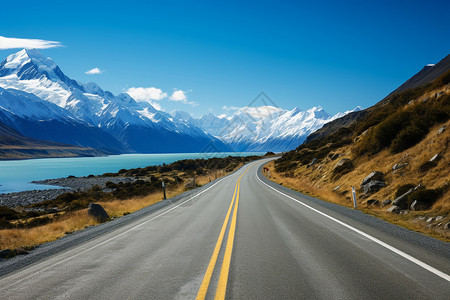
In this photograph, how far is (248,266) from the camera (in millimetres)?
5199

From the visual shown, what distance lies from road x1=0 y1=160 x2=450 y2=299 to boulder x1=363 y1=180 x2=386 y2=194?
6633 mm

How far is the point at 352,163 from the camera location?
22.0 meters

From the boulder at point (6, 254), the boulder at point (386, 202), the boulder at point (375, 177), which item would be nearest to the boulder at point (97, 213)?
the boulder at point (6, 254)

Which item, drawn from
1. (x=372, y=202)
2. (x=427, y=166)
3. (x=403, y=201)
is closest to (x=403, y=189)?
(x=403, y=201)

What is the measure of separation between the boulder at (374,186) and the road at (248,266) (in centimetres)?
663

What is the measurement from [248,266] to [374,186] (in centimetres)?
1209

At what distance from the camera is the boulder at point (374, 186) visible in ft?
47.8

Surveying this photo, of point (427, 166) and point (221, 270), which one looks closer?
point (221, 270)

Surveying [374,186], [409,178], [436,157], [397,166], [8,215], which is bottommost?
[374,186]

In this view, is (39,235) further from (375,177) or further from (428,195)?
(375,177)

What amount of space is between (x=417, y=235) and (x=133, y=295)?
276 inches

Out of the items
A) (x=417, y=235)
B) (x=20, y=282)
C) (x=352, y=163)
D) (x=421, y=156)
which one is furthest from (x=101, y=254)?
(x=352, y=163)

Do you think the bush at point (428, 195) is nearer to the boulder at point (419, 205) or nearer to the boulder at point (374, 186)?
the boulder at point (419, 205)

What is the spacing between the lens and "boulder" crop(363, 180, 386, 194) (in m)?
14.6
